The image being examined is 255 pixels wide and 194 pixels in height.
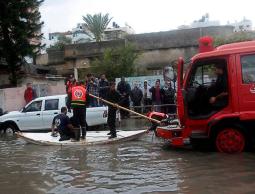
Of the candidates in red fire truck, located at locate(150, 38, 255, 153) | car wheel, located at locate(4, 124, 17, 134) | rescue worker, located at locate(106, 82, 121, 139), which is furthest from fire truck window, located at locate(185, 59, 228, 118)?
car wheel, located at locate(4, 124, 17, 134)

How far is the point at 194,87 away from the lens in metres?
12.2

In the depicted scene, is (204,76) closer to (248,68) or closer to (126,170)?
(248,68)

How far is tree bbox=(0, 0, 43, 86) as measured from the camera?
30875 millimetres

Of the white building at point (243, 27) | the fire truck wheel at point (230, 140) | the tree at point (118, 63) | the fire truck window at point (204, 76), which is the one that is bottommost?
the fire truck wheel at point (230, 140)

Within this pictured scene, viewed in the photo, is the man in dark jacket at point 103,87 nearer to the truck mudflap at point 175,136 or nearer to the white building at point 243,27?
the truck mudflap at point 175,136

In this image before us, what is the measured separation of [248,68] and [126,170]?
11.9 ft

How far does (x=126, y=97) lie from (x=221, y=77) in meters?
10.5

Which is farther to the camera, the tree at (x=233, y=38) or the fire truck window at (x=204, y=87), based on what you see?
the tree at (x=233, y=38)

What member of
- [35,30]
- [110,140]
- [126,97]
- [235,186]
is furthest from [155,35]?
[235,186]

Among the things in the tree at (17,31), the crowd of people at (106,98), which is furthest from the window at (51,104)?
the tree at (17,31)

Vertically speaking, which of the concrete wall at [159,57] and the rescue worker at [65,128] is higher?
the concrete wall at [159,57]

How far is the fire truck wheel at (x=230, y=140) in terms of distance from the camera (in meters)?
11.6

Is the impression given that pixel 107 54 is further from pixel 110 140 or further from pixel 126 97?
pixel 110 140

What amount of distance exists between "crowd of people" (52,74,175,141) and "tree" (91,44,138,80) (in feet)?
38.9
